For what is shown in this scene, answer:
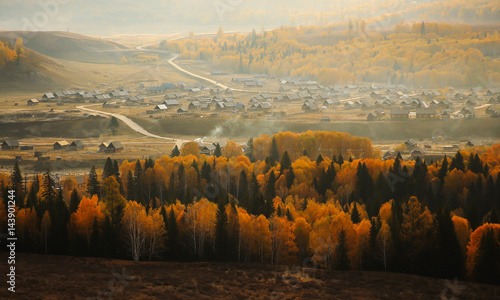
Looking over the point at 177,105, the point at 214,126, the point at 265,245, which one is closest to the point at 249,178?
the point at 265,245

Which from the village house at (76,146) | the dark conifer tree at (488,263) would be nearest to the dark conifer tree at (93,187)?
the village house at (76,146)

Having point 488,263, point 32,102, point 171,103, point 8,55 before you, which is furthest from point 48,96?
point 488,263

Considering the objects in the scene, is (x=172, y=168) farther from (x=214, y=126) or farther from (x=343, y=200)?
(x=214, y=126)

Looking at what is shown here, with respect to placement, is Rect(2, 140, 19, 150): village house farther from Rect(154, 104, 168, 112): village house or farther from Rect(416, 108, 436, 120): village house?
Rect(416, 108, 436, 120): village house

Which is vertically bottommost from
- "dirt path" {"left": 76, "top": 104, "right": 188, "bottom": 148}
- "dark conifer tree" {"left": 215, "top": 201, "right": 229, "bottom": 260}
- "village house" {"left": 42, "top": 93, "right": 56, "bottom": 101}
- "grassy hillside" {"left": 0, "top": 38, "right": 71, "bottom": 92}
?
"dark conifer tree" {"left": 215, "top": 201, "right": 229, "bottom": 260}

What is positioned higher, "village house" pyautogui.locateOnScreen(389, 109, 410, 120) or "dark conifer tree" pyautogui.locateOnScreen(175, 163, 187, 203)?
"village house" pyautogui.locateOnScreen(389, 109, 410, 120)

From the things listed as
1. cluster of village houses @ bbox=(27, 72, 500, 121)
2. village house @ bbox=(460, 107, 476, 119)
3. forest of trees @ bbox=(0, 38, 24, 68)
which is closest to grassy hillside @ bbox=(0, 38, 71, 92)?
forest of trees @ bbox=(0, 38, 24, 68)

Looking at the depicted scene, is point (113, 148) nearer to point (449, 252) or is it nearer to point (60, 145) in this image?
point (60, 145)

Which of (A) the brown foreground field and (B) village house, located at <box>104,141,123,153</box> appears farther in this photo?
(B) village house, located at <box>104,141,123,153</box>

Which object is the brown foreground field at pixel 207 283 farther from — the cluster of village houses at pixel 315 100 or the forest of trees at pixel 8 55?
the forest of trees at pixel 8 55
